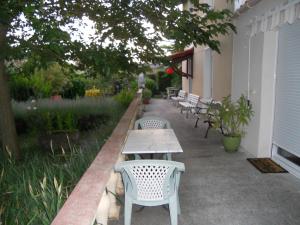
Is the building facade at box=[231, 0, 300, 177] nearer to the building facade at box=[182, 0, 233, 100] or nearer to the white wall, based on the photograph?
the white wall

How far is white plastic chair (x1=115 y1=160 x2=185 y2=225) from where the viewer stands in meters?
3.14

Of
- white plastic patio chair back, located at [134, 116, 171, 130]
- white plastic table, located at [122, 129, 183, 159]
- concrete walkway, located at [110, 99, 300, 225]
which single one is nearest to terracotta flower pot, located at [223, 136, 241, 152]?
concrete walkway, located at [110, 99, 300, 225]

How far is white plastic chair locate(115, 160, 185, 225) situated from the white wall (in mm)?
3399

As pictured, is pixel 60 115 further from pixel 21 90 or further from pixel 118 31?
pixel 21 90

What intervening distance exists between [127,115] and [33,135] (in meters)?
3.21

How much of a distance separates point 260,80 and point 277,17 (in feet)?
5.11

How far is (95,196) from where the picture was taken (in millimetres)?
2389

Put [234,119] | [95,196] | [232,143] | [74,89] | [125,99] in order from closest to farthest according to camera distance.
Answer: [95,196] < [232,143] < [234,119] < [125,99] < [74,89]

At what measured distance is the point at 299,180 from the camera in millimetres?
4828

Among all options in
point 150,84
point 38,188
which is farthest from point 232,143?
point 150,84

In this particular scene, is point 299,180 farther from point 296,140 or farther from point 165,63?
point 165,63

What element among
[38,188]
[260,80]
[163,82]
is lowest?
[38,188]

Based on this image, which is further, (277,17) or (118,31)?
(118,31)

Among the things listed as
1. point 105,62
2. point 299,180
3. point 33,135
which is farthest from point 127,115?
point 299,180
